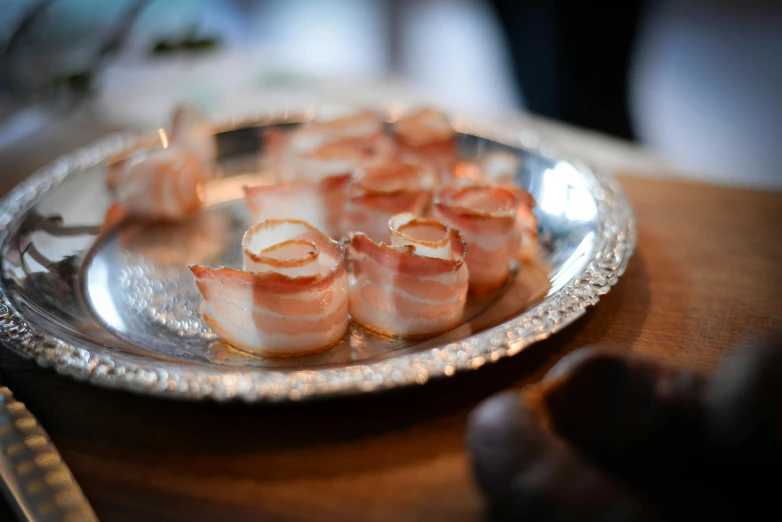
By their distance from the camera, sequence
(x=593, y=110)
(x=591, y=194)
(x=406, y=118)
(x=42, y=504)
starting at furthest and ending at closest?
(x=593, y=110) → (x=406, y=118) → (x=591, y=194) → (x=42, y=504)

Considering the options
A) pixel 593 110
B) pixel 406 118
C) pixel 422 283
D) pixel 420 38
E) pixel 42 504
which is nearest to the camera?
pixel 42 504

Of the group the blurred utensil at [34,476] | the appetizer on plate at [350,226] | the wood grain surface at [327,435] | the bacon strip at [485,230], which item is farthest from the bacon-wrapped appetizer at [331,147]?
the blurred utensil at [34,476]

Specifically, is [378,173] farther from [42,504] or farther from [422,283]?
[42,504]

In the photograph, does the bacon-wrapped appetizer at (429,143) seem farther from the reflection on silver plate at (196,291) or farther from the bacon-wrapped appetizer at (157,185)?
the bacon-wrapped appetizer at (157,185)

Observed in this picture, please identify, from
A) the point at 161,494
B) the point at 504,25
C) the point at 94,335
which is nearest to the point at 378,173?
the point at 94,335

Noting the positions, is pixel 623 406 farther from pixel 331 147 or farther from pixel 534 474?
pixel 331 147

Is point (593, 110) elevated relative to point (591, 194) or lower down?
lower down
